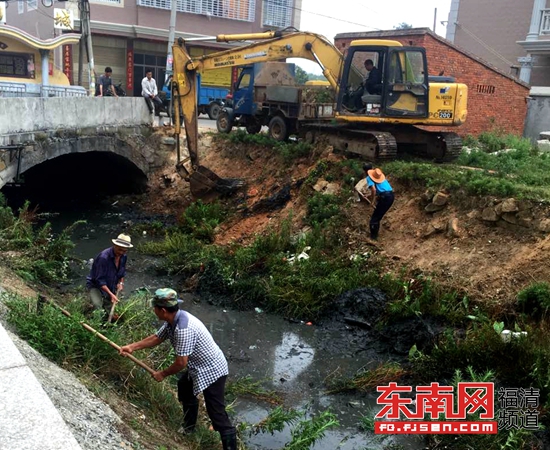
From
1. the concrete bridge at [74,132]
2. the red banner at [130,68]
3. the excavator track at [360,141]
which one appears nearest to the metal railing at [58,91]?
the concrete bridge at [74,132]

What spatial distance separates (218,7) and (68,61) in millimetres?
8012

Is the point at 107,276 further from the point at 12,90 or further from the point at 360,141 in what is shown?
the point at 12,90

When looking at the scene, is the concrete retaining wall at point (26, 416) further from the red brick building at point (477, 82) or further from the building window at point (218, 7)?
the building window at point (218, 7)

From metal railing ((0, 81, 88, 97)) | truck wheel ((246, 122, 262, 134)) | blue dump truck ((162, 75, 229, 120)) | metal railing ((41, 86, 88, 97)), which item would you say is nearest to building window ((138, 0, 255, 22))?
blue dump truck ((162, 75, 229, 120))

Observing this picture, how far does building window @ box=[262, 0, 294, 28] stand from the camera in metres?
30.6

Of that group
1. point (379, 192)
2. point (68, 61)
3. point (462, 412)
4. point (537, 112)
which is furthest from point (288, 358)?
point (68, 61)

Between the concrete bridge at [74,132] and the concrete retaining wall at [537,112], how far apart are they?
11.9m

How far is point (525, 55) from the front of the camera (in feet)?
71.2

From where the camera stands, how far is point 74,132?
14.3m

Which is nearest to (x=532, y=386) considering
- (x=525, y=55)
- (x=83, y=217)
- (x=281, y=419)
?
(x=281, y=419)

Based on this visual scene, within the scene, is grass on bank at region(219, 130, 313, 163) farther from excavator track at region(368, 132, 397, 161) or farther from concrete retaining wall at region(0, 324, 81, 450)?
concrete retaining wall at region(0, 324, 81, 450)

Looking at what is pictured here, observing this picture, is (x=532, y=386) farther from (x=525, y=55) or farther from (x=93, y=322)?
(x=525, y=55)

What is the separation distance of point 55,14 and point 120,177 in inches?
409

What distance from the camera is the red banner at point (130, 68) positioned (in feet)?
89.6
